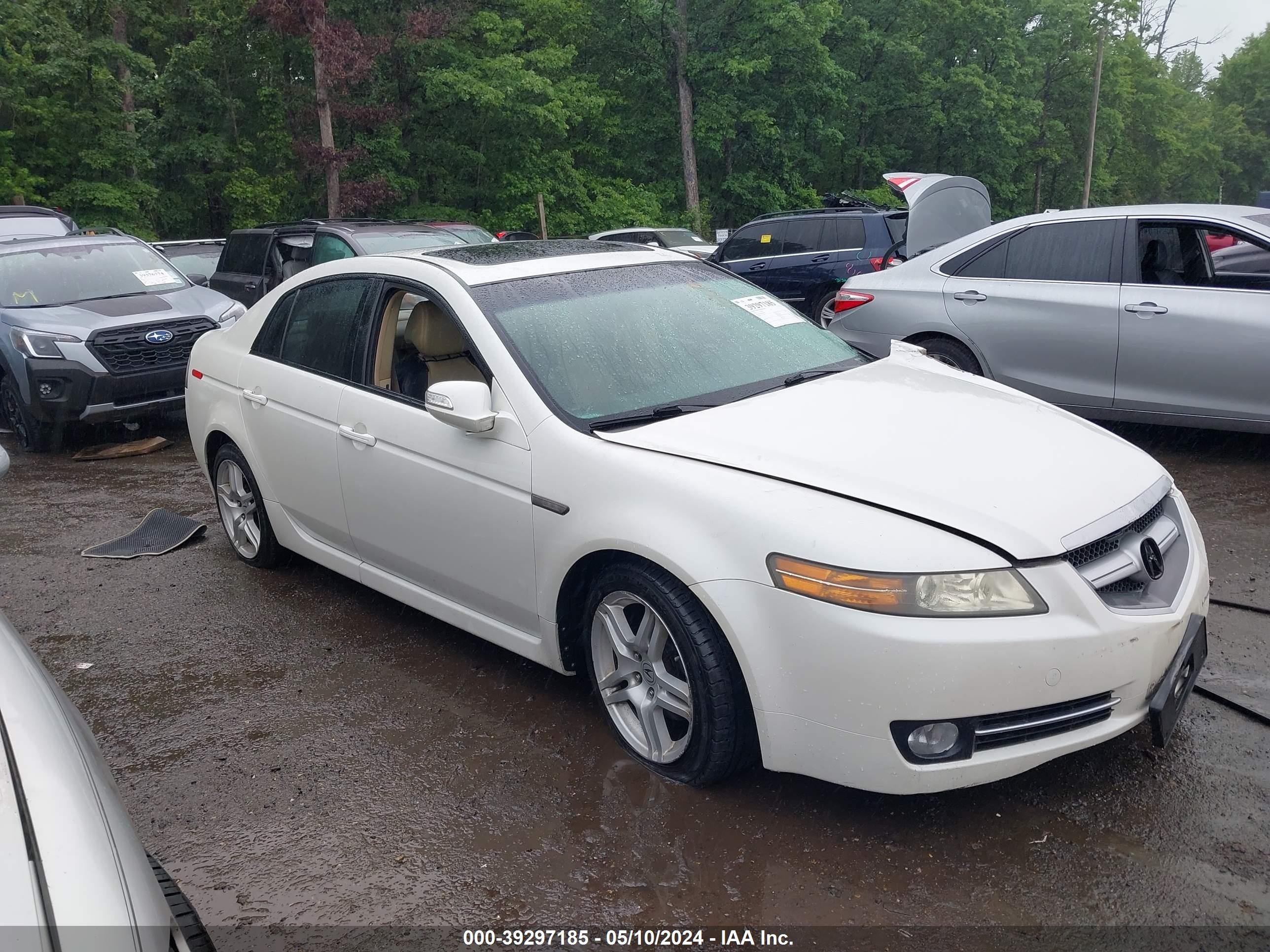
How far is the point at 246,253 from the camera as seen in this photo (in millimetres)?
12219

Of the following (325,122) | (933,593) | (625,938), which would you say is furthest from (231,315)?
(325,122)

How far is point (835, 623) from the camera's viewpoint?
2.62 m

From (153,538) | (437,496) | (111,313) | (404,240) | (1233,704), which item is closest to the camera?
(1233,704)

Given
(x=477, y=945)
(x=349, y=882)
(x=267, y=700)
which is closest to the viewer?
(x=477, y=945)

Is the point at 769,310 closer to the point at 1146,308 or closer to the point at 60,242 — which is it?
the point at 1146,308

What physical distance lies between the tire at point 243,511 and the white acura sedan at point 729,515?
1.35 feet

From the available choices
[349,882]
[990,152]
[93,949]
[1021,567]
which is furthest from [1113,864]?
[990,152]

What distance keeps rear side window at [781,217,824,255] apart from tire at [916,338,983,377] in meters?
5.92

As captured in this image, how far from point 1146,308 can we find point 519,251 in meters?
3.86

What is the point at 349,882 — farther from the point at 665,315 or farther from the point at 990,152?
the point at 990,152

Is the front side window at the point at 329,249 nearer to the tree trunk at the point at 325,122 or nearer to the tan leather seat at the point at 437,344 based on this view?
the tan leather seat at the point at 437,344

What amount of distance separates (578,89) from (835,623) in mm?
28465

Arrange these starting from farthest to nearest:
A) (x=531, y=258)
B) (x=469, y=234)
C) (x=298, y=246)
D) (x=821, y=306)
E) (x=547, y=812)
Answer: (x=821, y=306) < (x=298, y=246) < (x=469, y=234) < (x=531, y=258) < (x=547, y=812)

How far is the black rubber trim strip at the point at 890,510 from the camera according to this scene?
8.74ft
